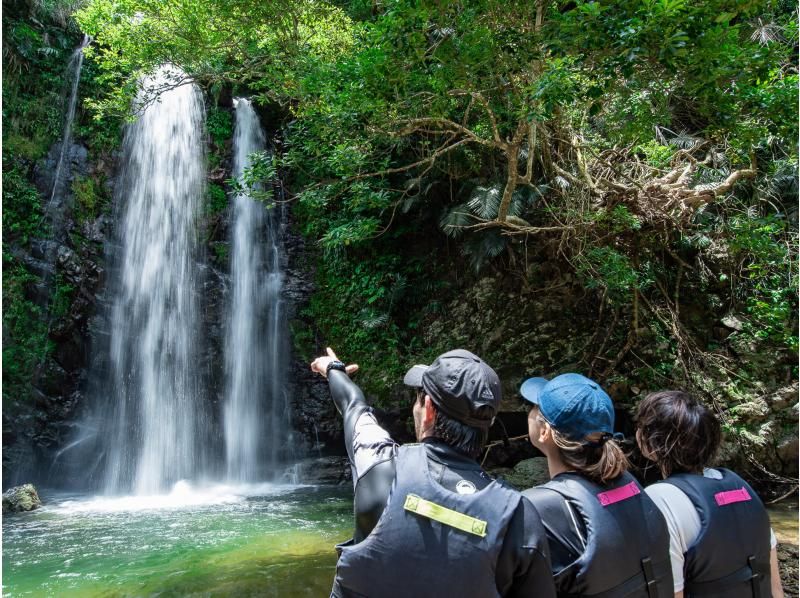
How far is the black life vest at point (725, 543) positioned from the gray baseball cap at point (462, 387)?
891 mm

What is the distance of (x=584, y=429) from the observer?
1766mm

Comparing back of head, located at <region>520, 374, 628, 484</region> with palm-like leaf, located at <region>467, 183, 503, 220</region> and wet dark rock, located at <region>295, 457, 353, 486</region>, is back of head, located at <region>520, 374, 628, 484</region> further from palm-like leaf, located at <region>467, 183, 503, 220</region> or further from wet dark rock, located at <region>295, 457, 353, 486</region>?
wet dark rock, located at <region>295, 457, 353, 486</region>

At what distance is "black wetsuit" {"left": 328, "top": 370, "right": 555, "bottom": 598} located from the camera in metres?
1.37

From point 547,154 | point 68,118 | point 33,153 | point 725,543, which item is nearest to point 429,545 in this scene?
point 725,543

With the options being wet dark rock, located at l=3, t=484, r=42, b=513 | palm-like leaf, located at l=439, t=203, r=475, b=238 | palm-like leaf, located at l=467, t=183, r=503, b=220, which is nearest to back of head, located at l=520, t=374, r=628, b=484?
palm-like leaf, located at l=467, t=183, r=503, b=220

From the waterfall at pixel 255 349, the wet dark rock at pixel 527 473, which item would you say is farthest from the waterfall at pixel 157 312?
the wet dark rock at pixel 527 473

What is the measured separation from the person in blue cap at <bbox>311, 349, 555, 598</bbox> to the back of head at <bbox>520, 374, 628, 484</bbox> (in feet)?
1.05

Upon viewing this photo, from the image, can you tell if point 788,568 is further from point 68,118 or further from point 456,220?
point 68,118

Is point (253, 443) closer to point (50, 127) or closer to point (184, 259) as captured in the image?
point (184, 259)

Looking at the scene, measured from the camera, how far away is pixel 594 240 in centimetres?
830

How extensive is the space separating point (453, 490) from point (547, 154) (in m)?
7.54

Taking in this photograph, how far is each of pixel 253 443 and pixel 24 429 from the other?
3966mm

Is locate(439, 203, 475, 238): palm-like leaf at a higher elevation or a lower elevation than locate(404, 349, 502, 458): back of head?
higher

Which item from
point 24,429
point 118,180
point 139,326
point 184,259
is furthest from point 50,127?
point 24,429
